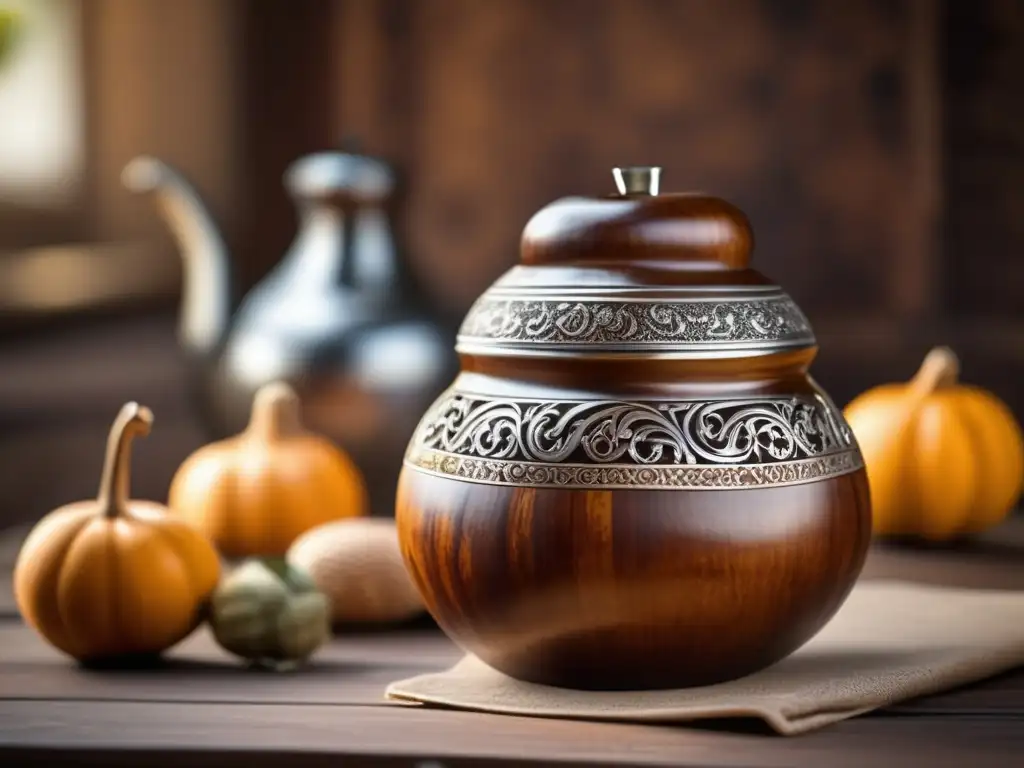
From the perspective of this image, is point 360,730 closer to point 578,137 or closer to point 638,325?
point 638,325

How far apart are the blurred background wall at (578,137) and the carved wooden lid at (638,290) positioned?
139cm

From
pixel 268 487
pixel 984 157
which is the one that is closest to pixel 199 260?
pixel 268 487

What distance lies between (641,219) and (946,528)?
0.60 m

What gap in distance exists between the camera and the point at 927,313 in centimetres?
236

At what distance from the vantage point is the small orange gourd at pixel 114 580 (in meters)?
0.96

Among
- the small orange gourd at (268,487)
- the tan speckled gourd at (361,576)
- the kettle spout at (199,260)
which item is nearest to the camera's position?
the tan speckled gourd at (361,576)

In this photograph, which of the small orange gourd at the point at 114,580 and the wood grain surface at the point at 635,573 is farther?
the small orange gourd at the point at 114,580

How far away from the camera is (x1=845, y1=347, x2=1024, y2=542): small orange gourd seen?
133 centimetres

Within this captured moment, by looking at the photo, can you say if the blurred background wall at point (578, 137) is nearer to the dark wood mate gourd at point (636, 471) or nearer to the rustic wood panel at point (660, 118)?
the rustic wood panel at point (660, 118)

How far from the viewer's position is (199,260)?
5.58ft

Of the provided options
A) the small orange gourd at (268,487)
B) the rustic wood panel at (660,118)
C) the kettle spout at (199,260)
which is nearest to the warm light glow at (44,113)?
the rustic wood panel at (660,118)

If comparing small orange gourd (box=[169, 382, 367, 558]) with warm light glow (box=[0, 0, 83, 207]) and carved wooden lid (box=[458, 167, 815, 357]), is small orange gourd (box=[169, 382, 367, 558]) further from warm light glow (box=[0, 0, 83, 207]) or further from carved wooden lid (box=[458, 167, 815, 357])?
warm light glow (box=[0, 0, 83, 207])

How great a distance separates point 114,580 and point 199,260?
0.79 metres

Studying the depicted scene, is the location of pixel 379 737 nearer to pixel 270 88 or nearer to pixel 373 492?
pixel 373 492
